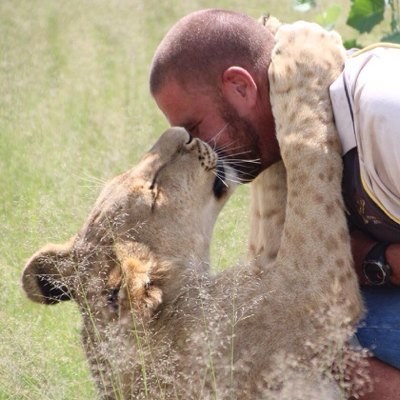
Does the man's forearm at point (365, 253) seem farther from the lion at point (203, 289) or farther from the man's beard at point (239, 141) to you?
the man's beard at point (239, 141)

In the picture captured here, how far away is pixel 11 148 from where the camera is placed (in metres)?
7.51

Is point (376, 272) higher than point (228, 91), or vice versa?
point (228, 91)

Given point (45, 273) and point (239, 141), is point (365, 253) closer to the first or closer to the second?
point (239, 141)

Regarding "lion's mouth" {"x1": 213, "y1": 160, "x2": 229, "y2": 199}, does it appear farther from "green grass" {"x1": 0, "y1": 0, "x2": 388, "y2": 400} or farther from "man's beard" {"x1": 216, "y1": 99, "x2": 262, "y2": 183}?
"green grass" {"x1": 0, "y1": 0, "x2": 388, "y2": 400}

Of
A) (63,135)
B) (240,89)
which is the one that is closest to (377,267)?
(240,89)

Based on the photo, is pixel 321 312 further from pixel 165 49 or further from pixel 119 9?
pixel 119 9

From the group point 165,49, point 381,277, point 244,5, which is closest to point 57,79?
point 244,5

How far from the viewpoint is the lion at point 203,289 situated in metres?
3.74

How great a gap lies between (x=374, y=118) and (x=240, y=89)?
659mm

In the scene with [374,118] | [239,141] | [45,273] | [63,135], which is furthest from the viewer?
[63,135]

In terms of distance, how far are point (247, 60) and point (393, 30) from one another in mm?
2109

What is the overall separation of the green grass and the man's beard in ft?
1.75

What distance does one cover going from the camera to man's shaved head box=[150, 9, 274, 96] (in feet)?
13.6

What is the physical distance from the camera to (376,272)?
3965mm
